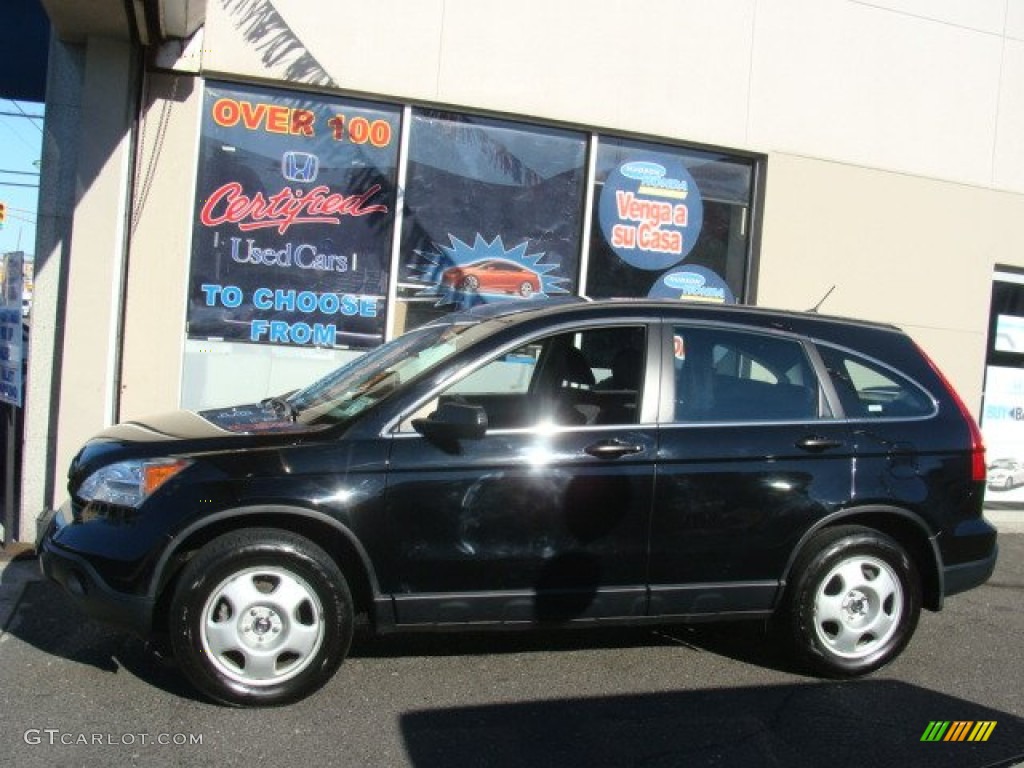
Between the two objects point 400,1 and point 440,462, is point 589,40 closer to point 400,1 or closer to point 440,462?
point 400,1

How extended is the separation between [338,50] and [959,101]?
19.2 ft

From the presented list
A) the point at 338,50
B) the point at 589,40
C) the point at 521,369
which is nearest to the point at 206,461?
the point at 521,369

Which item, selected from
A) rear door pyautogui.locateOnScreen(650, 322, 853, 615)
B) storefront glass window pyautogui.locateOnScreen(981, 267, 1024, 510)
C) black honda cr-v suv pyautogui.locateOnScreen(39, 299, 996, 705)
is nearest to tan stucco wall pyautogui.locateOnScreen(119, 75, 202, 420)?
black honda cr-v suv pyautogui.locateOnScreen(39, 299, 996, 705)

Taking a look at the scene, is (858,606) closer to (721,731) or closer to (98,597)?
(721,731)

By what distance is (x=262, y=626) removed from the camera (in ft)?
13.6

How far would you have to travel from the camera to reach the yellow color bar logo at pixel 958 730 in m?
4.26

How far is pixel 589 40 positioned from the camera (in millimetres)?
8164

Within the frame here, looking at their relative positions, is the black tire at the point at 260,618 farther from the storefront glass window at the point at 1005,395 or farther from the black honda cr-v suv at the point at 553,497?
the storefront glass window at the point at 1005,395

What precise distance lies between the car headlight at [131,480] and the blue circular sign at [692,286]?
17.7 feet

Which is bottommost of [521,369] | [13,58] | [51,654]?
[51,654]

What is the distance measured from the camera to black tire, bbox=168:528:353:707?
4.06 metres

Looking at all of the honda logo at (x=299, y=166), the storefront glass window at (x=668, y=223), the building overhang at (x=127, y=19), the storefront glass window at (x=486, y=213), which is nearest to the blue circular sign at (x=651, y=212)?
the storefront glass window at (x=668, y=223)

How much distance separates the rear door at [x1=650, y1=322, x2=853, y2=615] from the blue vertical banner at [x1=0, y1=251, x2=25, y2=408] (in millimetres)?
4234

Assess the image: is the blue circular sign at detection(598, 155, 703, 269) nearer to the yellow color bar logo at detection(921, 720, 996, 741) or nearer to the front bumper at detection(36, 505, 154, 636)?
the yellow color bar logo at detection(921, 720, 996, 741)
